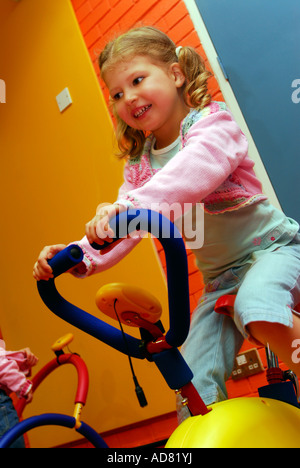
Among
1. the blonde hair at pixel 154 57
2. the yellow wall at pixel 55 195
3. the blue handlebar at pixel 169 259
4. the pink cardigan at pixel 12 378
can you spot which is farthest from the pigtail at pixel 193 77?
the pink cardigan at pixel 12 378

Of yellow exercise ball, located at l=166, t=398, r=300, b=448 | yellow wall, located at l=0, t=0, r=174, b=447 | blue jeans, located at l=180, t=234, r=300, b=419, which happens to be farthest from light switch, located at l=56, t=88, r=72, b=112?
yellow exercise ball, located at l=166, t=398, r=300, b=448

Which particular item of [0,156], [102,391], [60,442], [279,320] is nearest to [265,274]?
[279,320]

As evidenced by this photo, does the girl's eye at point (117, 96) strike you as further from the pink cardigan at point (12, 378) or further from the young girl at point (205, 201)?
the pink cardigan at point (12, 378)

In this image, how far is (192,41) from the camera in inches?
82.0

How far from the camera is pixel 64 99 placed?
2.68 metres

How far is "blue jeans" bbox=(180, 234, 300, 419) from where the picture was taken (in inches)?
34.3

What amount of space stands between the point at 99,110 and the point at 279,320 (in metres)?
1.90

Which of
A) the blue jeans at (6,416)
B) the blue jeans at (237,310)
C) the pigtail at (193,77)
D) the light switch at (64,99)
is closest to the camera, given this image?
the blue jeans at (237,310)

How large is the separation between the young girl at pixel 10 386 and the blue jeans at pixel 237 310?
40.4 inches

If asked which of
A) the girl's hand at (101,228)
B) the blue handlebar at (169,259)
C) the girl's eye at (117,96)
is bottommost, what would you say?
the blue handlebar at (169,259)

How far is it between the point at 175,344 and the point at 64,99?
7.26 ft

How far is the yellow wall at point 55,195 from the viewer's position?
232cm

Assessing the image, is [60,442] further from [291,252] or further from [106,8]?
[106,8]
